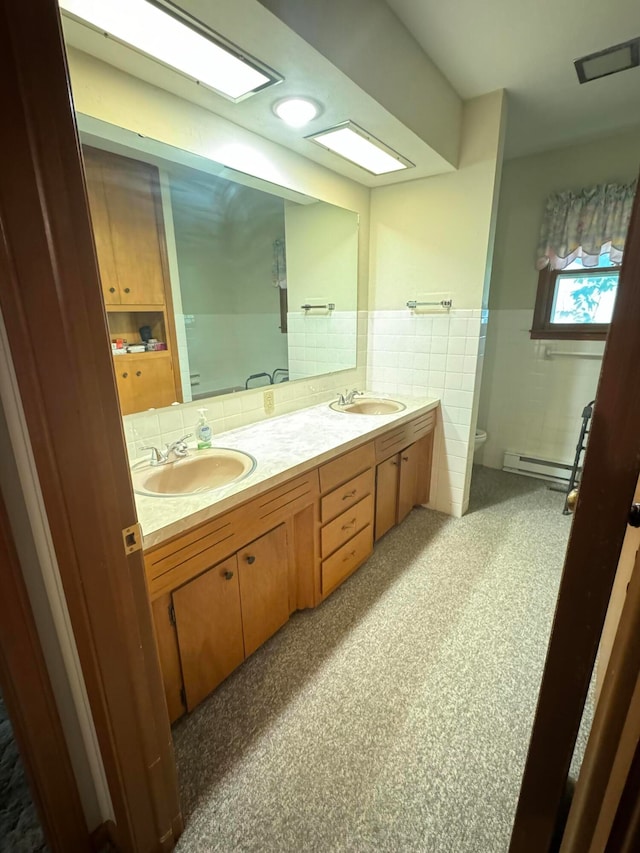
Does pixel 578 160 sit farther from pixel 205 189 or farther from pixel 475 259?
pixel 205 189

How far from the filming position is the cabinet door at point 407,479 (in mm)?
2443

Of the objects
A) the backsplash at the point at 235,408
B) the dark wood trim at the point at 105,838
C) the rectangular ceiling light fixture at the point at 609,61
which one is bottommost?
the dark wood trim at the point at 105,838

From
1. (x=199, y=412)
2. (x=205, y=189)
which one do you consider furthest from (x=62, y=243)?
(x=205, y=189)

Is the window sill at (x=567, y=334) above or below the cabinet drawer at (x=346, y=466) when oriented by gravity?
above

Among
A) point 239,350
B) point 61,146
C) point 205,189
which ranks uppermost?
point 205,189

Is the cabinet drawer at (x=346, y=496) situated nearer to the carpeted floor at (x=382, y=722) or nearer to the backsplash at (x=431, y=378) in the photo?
the carpeted floor at (x=382, y=722)

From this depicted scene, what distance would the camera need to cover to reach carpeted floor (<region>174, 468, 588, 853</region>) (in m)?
1.10

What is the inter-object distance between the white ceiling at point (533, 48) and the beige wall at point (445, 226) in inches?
8.0

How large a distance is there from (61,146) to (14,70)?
96 mm

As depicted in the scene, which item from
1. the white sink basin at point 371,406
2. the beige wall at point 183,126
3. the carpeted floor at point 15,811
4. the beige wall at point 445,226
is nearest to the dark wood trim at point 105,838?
the carpeted floor at point 15,811

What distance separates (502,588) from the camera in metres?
2.06

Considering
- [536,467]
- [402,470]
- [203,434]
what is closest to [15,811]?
[203,434]

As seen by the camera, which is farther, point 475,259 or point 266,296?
point 475,259

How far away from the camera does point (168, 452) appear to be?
5.12 ft
